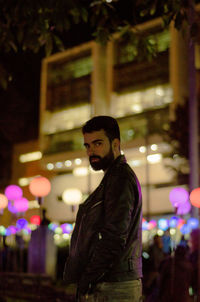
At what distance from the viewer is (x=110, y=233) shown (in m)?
2.54

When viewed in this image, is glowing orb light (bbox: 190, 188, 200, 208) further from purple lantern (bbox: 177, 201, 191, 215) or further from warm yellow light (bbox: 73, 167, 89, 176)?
warm yellow light (bbox: 73, 167, 89, 176)

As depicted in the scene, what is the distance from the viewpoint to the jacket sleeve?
2.53 meters

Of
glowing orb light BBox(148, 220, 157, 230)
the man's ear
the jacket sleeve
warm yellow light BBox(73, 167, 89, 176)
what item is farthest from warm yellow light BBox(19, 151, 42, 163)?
the jacket sleeve

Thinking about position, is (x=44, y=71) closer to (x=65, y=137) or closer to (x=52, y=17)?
(x=65, y=137)

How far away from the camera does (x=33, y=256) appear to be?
16875 mm

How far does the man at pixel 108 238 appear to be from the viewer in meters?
2.54

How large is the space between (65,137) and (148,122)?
823cm

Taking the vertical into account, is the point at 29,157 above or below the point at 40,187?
above

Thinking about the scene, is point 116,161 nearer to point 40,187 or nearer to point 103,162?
point 103,162

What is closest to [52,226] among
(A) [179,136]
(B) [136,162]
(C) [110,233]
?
(B) [136,162]

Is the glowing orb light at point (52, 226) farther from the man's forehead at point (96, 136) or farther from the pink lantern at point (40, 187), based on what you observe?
the man's forehead at point (96, 136)

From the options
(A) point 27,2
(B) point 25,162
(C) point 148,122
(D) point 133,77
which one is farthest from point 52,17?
(B) point 25,162

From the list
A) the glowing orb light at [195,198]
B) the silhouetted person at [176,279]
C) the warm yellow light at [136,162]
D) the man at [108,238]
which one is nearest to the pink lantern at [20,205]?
the glowing orb light at [195,198]

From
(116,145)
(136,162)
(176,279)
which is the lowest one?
(176,279)
